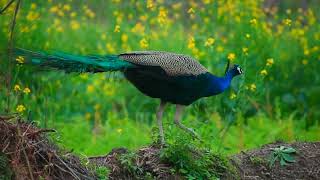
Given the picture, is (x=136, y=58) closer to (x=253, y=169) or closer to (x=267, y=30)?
(x=253, y=169)

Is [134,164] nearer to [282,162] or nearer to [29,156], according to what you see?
[29,156]

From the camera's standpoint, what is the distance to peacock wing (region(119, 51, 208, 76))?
225 inches

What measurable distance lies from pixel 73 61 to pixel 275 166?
5.67 feet

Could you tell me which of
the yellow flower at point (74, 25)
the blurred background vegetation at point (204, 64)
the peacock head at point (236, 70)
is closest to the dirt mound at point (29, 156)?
the peacock head at point (236, 70)

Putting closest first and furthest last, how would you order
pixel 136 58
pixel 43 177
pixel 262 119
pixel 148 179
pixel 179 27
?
1. pixel 43 177
2. pixel 148 179
3. pixel 136 58
4. pixel 262 119
5. pixel 179 27

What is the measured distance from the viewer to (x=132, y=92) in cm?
948

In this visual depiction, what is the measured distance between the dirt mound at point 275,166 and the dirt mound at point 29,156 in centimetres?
142

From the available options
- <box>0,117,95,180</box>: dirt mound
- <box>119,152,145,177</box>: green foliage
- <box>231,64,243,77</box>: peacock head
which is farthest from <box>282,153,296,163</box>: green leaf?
<box>0,117,95,180</box>: dirt mound

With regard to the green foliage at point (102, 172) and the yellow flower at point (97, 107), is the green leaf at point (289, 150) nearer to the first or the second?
the green foliage at point (102, 172)

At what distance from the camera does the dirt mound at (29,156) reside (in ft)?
14.8

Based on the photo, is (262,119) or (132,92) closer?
(262,119)

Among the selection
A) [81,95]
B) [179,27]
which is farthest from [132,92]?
[179,27]

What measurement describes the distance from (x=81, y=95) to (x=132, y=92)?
64 centimetres

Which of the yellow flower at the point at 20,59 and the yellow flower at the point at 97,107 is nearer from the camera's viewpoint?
the yellow flower at the point at 20,59
